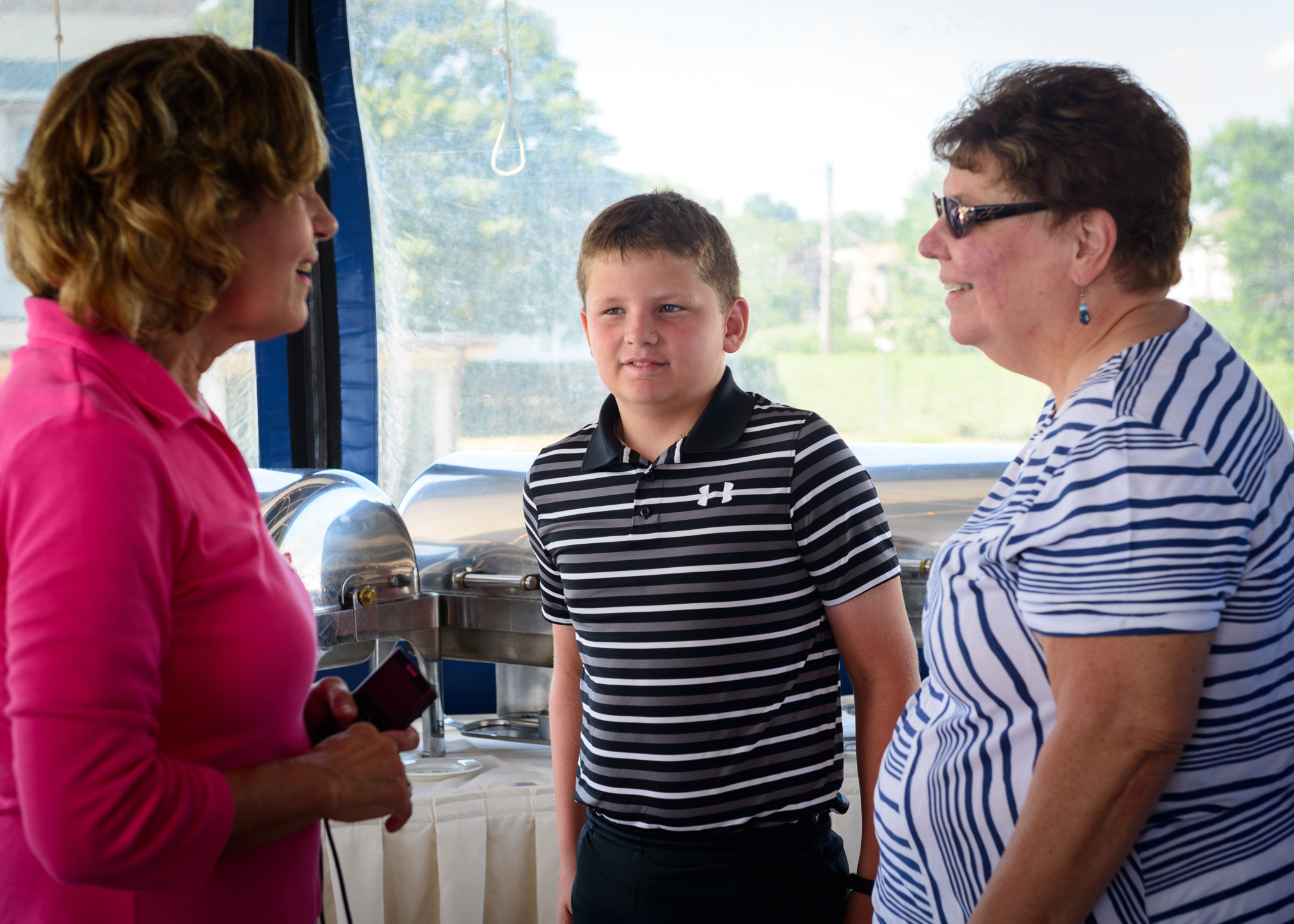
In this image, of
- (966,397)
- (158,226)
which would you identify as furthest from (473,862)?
(966,397)

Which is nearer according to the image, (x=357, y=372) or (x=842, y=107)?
(x=357, y=372)

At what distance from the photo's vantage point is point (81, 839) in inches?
23.9

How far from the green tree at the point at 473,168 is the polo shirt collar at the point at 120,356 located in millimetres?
2077

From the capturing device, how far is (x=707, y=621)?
3.74 ft

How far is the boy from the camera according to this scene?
1122mm

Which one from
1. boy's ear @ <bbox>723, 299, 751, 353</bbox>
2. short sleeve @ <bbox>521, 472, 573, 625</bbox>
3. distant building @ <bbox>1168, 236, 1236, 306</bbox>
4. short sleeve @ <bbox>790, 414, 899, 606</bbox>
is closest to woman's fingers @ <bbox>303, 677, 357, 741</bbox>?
short sleeve @ <bbox>521, 472, 573, 625</bbox>

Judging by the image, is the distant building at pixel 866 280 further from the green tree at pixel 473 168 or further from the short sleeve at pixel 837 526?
the short sleeve at pixel 837 526

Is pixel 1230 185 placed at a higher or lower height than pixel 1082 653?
higher

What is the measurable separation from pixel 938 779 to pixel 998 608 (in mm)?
180

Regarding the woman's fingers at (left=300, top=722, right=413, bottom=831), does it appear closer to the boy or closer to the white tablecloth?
the boy

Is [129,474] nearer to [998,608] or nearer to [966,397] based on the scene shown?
[998,608]

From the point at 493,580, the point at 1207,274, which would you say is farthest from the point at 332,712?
the point at 1207,274

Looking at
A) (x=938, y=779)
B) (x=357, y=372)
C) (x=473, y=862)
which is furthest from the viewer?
(x=357, y=372)

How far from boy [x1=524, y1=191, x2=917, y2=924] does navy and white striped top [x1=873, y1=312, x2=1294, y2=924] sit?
0.28m
